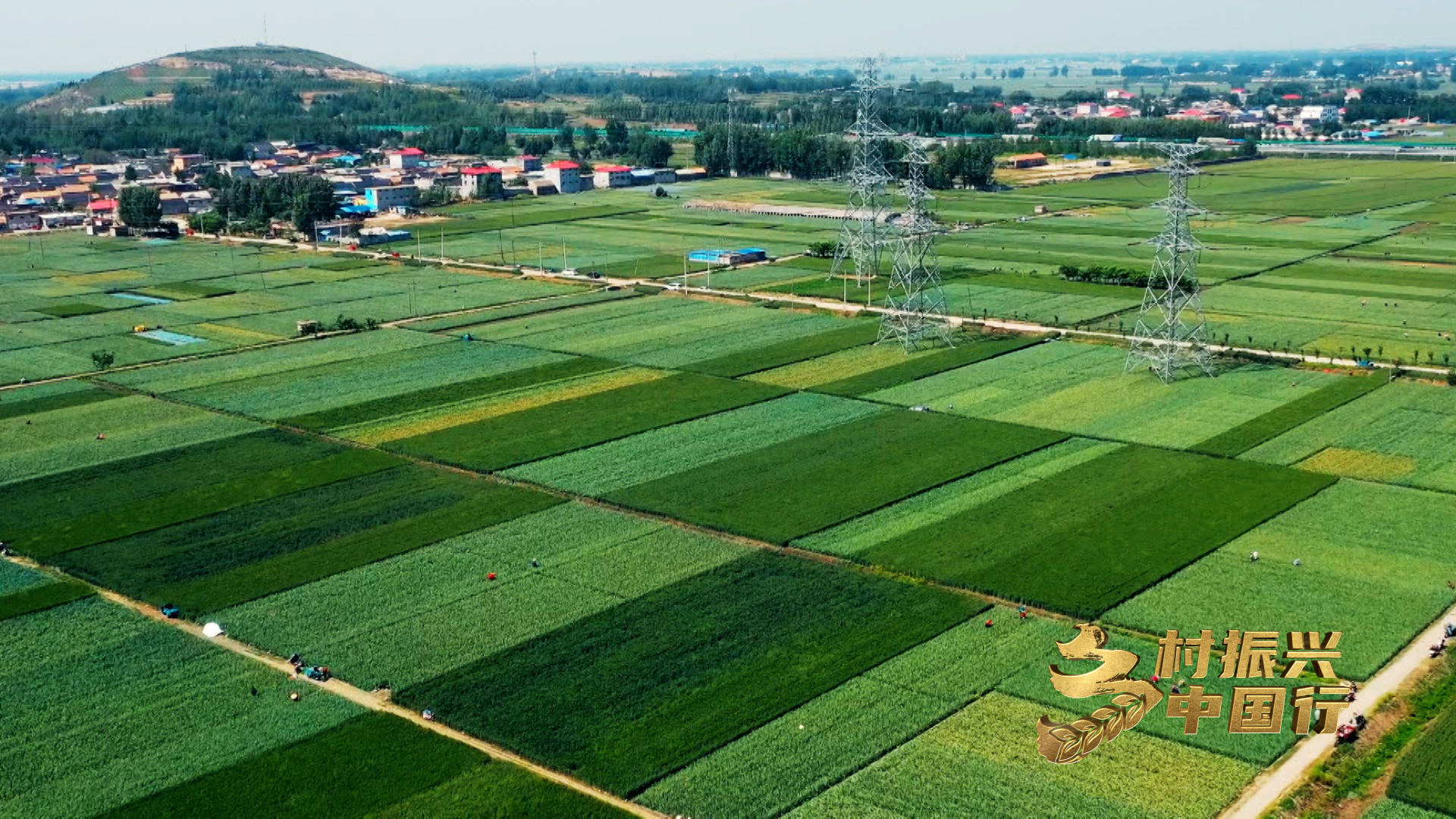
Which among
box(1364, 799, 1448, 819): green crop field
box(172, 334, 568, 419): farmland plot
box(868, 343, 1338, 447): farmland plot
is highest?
box(172, 334, 568, 419): farmland plot

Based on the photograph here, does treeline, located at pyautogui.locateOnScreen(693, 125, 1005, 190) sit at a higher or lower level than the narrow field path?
higher

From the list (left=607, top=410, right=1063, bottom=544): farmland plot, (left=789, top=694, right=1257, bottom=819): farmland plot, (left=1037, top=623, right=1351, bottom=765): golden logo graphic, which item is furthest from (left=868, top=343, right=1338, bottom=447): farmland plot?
(left=789, top=694, right=1257, bottom=819): farmland plot

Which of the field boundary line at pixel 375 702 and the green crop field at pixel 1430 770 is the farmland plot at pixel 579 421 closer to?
the field boundary line at pixel 375 702

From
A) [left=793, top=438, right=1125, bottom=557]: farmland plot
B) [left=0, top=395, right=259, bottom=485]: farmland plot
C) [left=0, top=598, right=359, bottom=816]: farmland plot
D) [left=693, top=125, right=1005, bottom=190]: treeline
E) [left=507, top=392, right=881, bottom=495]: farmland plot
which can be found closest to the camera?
[left=0, top=598, right=359, bottom=816]: farmland plot

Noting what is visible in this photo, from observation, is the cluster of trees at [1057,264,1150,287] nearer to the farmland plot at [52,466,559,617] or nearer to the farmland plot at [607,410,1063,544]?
the farmland plot at [607,410,1063,544]

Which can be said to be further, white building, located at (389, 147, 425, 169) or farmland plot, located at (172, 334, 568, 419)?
white building, located at (389, 147, 425, 169)

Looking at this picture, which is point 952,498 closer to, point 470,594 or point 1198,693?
point 470,594

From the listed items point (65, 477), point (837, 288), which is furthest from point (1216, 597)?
point (837, 288)
